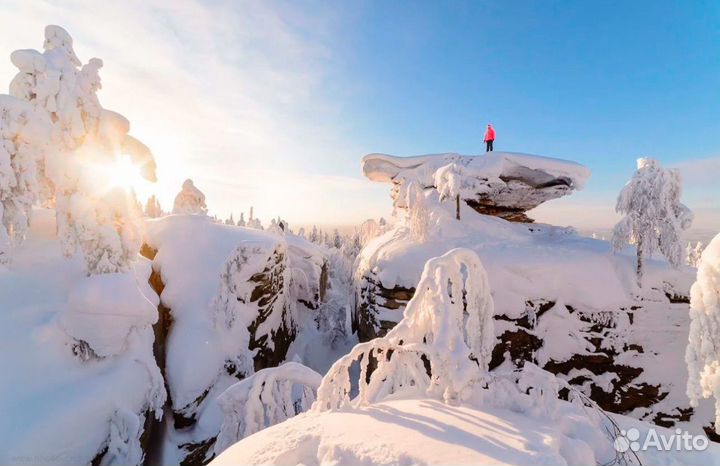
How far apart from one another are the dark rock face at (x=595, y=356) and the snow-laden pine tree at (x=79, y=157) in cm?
1614

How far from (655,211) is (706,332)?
10698 millimetres

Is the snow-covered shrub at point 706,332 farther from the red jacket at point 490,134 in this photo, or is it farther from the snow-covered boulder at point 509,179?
the red jacket at point 490,134

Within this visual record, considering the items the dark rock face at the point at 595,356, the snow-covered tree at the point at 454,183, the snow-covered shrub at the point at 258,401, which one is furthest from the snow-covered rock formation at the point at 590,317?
the snow-covered shrub at the point at 258,401

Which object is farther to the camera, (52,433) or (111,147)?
(111,147)

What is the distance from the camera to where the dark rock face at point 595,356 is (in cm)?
1310

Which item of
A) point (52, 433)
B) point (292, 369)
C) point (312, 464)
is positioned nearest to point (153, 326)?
point (52, 433)

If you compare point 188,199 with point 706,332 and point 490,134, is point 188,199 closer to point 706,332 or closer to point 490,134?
point 490,134

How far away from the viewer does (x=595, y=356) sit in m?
13.5

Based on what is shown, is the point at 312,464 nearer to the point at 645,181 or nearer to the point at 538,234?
the point at 645,181

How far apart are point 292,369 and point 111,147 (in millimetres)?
10597

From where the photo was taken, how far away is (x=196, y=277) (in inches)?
563

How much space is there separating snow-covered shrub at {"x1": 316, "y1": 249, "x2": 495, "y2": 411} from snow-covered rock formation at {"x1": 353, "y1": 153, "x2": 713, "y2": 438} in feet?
28.4

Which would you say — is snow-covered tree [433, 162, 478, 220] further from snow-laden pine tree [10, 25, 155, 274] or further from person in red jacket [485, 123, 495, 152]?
snow-laden pine tree [10, 25, 155, 274]

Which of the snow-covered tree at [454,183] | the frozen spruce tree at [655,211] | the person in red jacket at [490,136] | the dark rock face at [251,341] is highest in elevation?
the person in red jacket at [490,136]
